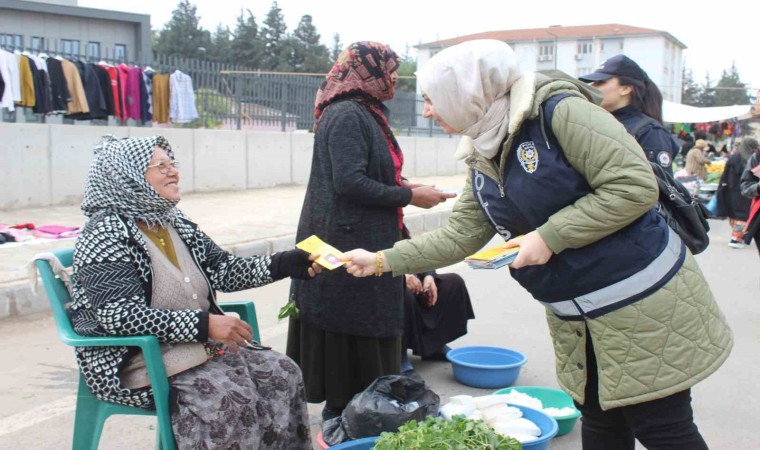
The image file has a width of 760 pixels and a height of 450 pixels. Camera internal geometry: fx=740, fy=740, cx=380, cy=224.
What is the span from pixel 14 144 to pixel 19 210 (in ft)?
2.82

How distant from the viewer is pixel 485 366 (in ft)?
14.0

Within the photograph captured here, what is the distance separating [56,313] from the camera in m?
2.67

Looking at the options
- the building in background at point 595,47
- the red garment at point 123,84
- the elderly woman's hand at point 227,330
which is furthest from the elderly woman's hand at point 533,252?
the building in background at point 595,47

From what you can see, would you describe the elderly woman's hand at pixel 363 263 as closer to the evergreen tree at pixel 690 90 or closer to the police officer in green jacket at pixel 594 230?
the police officer in green jacket at pixel 594 230

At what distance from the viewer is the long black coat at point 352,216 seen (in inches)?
129

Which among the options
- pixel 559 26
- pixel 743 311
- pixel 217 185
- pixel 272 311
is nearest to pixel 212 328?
pixel 272 311

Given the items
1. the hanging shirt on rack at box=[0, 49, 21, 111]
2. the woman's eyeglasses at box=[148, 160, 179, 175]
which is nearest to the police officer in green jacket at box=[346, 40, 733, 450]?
the woman's eyeglasses at box=[148, 160, 179, 175]

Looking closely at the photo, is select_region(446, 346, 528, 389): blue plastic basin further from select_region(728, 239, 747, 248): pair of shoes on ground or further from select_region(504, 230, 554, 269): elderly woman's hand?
select_region(728, 239, 747, 248): pair of shoes on ground

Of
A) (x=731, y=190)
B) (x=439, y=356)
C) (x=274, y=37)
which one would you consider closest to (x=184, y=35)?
(x=274, y=37)

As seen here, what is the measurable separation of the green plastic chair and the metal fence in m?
8.61

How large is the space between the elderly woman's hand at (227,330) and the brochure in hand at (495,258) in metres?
0.97

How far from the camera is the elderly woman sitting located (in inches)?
101

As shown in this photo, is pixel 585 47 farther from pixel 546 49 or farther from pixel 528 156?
pixel 528 156

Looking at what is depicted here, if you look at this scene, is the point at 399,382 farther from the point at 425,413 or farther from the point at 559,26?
the point at 559,26
